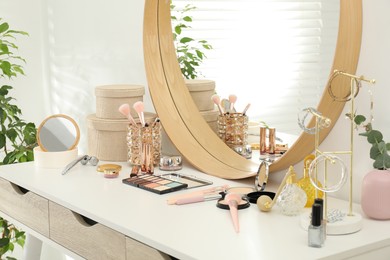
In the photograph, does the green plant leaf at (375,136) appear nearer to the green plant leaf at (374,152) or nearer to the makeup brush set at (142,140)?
the green plant leaf at (374,152)

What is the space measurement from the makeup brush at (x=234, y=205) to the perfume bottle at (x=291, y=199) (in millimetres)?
109

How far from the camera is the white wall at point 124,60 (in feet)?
5.47

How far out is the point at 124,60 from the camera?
8.77 feet

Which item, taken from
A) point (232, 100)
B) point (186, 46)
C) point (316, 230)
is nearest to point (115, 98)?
point (186, 46)

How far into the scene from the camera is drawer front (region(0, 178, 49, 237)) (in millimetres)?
2025

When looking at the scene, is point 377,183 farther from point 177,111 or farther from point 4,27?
point 4,27

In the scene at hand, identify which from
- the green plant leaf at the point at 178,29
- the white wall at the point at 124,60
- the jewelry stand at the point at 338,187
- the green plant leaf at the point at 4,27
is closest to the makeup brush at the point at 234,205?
the jewelry stand at the point at 338,187

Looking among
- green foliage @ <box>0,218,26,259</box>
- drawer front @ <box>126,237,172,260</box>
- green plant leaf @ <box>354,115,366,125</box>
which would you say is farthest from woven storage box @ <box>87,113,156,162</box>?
green plant leaf @ <box>354,115,366,125</box>

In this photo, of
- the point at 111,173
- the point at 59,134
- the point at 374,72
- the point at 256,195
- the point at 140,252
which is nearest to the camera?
the point at 140,252

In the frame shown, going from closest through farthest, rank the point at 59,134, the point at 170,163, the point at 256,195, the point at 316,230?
the point at 316,230 < the point at 256,195 < the point at 170,163 < the point at 59,134

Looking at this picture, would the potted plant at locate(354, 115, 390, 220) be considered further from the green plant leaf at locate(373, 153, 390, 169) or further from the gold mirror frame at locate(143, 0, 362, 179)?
the gold mirror frame at locate(143, 0, 362, 179)

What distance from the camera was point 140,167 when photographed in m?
2.21

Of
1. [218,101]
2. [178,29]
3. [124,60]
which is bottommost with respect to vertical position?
[218,101]

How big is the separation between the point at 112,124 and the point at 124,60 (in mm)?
424
